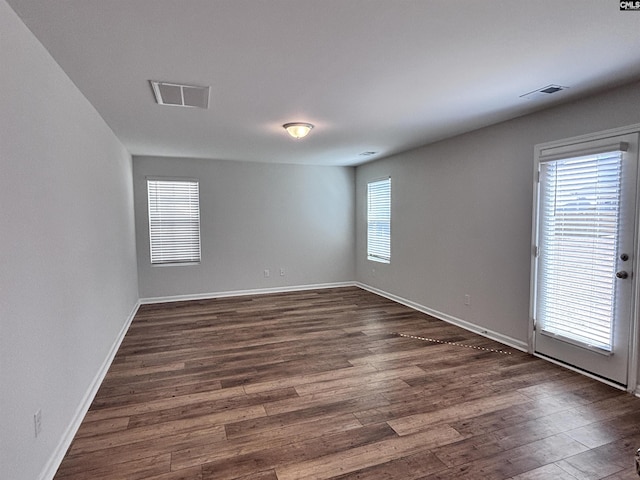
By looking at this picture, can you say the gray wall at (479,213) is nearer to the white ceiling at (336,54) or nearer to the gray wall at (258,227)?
the white ceiling at (336,54)

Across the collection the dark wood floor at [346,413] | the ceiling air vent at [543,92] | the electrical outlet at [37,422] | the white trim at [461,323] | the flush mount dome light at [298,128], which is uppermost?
the ceiling air vent at [543,92]

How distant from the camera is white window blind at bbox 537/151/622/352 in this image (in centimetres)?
292

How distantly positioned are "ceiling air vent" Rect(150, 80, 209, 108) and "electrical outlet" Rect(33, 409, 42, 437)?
2.24 m

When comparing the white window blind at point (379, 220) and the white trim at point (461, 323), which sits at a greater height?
the white window blind at point (379, 220)

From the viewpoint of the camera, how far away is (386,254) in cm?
629

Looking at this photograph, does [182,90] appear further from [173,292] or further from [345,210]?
[345,210]

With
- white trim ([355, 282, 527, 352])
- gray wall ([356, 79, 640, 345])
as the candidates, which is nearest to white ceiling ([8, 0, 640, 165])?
gray wall ([356, 79, 640, 345])

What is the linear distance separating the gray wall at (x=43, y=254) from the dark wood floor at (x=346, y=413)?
1.29ft

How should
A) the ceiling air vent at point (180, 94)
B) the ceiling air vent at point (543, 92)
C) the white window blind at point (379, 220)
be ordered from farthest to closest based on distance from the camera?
the white window blind at point (379, 220), the ceiling air vent at point (543, 92), the ceiling air vent at point (180, 94)

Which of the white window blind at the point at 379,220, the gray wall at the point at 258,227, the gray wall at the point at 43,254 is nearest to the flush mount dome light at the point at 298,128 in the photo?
the gray wall at the point at 43,254

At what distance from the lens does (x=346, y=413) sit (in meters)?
2.57

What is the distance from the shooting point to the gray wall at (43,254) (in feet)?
5.28

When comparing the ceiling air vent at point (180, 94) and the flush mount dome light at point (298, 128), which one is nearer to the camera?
the ceiling air vent at point (180, 94)

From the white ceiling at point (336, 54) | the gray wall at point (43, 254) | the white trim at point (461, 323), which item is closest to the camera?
the gray wall at point (43, 254)
